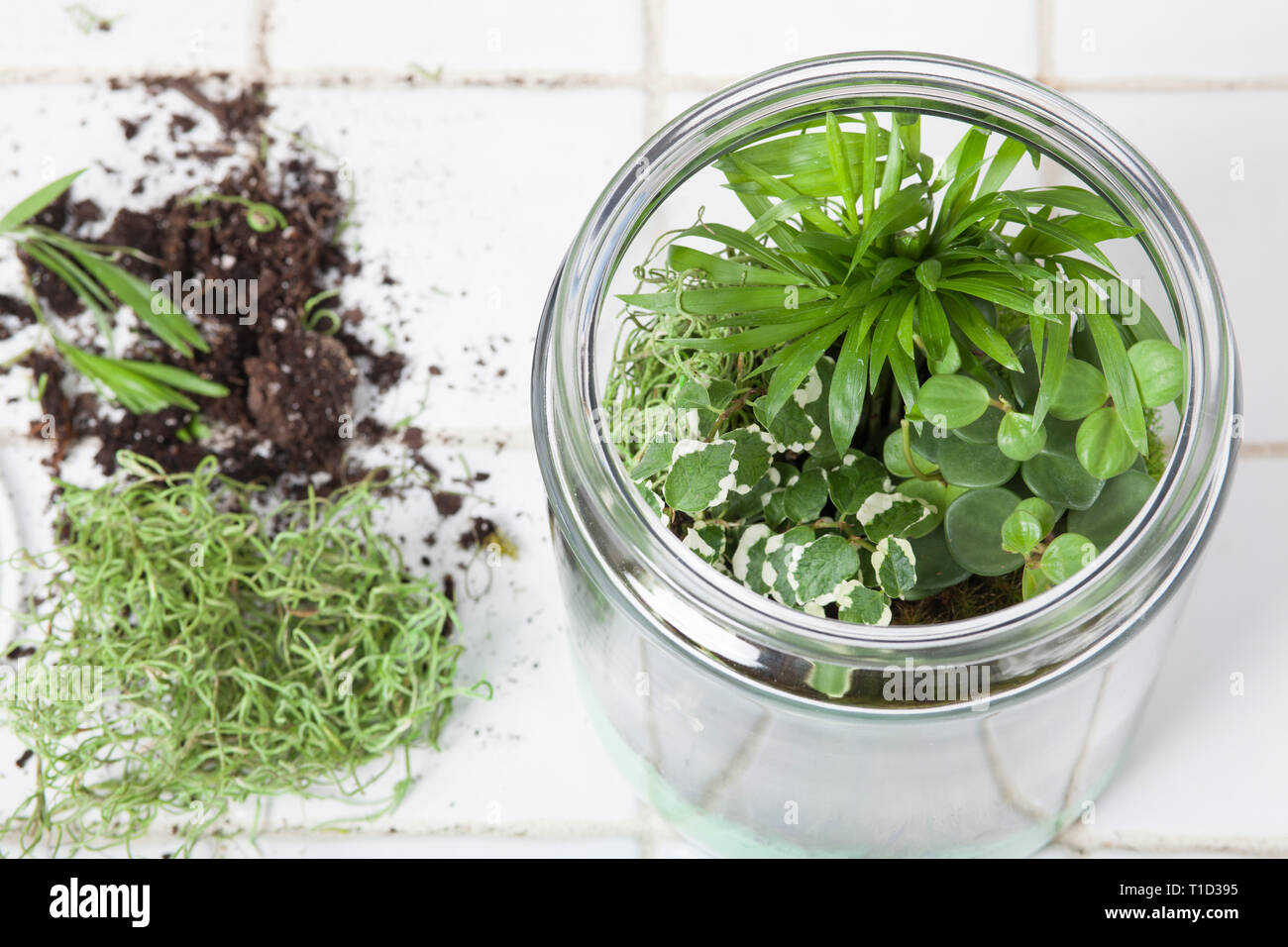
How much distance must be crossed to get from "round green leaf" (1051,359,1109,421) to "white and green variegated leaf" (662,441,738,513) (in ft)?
0.45

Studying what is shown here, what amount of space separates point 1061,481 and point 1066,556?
4 centimetres

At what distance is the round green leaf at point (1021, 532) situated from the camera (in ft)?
1.44

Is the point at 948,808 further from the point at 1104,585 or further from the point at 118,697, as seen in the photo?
the point at 118,697

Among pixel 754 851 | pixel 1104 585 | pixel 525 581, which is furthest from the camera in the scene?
pixel 525 581

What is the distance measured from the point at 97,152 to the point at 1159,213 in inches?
30.6

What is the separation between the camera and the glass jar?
16.4 inches

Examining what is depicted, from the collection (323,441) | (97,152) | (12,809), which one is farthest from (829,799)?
(97,152)

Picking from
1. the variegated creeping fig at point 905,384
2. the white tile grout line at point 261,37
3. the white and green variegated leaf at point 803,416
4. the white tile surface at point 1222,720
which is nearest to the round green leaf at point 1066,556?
the variegated creeping fig at point 905,384

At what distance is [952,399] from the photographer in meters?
0.44

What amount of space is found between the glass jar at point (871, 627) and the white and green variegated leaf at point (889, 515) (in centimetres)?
4

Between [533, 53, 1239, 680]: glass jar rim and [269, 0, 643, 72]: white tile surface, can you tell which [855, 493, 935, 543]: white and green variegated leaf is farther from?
[269, 0, 643, 72]: white tile surface

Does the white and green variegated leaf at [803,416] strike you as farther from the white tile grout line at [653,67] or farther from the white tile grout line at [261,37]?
the white tile grout line at [261,37]

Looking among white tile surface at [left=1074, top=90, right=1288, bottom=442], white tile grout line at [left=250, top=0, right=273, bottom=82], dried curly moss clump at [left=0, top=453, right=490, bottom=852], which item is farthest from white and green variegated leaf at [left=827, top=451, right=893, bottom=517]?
white tile grout line at [left=250, top=0, right=273, bottom=82]

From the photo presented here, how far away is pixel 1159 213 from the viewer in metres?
0.45
